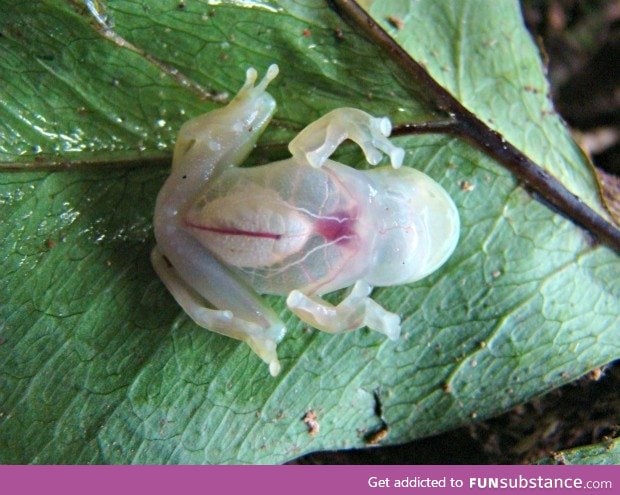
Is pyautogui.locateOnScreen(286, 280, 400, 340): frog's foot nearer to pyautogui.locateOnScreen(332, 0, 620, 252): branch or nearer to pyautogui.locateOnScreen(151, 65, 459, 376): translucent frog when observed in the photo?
pyautogui.locateOnScreen(151, 65, 459, 376): translucent frog

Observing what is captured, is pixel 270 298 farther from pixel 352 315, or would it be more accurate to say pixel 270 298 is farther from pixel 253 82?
pixel 253 82

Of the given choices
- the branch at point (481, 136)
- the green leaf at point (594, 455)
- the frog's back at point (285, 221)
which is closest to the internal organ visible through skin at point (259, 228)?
the frog's back at point (285, 221)

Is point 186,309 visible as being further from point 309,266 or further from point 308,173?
point 308,173

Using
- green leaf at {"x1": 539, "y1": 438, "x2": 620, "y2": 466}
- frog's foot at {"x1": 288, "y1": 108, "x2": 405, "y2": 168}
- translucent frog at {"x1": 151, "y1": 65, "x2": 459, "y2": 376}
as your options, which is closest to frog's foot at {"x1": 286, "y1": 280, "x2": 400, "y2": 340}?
translucent frog at {"x1": 151, "y1": 65, "x2": 459, "y2": 376}

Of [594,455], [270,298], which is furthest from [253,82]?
[594,455]

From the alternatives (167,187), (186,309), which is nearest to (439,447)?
(186,309)

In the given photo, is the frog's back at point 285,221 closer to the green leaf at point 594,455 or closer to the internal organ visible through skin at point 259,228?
the internal organ visible through skin at point 259,228
